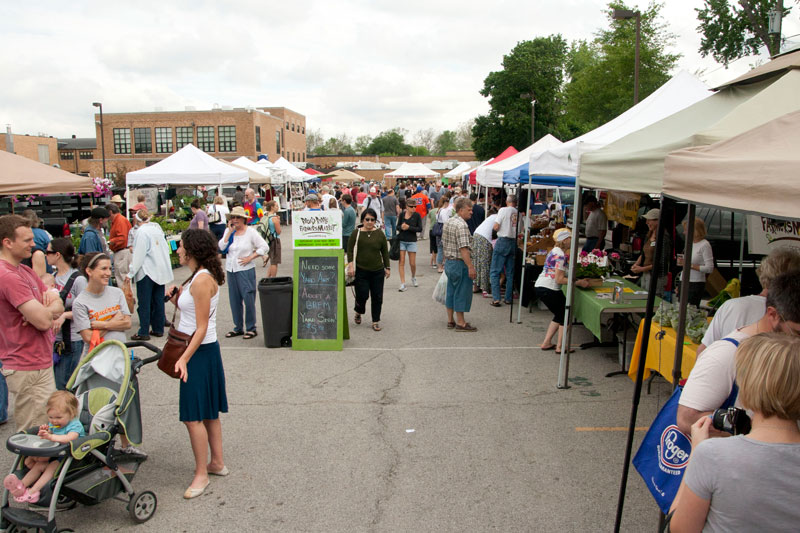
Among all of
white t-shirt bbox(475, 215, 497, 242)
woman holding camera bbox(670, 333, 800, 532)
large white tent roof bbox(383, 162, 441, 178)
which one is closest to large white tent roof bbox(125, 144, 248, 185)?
white t-shirt bbox(475, 215, 497, 242)

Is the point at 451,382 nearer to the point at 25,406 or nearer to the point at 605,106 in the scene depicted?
the point at 25,406

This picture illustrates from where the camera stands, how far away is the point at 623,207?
12422 mm

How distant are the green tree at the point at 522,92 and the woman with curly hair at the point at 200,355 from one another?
5356 cm

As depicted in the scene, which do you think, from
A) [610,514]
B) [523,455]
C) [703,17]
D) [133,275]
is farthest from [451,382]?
[703,17]

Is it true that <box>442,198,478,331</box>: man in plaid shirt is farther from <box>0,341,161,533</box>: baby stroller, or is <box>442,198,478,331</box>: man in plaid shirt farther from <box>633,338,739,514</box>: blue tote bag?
<box>633,338,739,514</box>: blue tote bag

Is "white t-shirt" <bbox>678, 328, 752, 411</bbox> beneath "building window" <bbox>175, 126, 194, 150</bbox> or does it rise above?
beneath

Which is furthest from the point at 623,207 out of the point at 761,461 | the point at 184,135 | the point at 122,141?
the point at 122,141

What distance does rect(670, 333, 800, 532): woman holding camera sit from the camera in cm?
188

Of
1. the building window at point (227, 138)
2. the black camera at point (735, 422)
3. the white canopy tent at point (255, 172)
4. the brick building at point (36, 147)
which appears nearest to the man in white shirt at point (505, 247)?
the black camera at point (735, 422)

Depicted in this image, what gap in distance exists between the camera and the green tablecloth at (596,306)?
664cm

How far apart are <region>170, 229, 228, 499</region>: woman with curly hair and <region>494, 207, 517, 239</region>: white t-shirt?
22.5 feet

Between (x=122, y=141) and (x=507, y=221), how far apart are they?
247 ft

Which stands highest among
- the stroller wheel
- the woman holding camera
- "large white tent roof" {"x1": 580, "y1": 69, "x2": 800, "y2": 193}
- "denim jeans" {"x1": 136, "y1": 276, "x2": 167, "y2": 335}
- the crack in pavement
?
"large white tent roof" {"x1": 580, "y1": 69, "x2": 800, "y2": 193}

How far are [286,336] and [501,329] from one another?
10.9 ft
